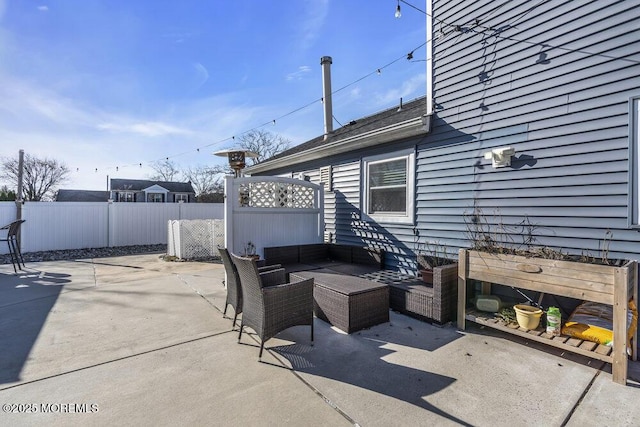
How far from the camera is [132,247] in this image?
10.2 meters

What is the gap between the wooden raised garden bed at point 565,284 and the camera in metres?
2.23

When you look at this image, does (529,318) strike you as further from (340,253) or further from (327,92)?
(327,92)

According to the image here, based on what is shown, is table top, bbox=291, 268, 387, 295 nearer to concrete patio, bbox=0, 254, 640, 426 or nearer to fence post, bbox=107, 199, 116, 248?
concrete patio, bbox=0, 254, 640, 426

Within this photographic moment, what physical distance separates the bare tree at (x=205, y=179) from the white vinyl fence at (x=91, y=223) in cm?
1505

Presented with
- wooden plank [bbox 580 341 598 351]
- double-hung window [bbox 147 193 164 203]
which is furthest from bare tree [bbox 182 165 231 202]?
wooden plank [bbox 580 341 598 351]

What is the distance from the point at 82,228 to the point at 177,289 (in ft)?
23.0

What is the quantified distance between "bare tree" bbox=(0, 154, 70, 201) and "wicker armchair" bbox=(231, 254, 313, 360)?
31.1m

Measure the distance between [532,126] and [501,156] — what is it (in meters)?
0.43

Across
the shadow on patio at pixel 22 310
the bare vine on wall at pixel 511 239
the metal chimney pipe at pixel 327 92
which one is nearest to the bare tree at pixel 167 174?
the shadow on patio at pixel 22 310

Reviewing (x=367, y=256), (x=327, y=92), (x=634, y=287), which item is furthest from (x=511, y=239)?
(x=327, y=92)

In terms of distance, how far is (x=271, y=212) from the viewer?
5.62 meters

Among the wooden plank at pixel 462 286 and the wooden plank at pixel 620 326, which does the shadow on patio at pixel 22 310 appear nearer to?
the wooden plank at pixel 462 286

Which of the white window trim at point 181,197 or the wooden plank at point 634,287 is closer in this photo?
the wooden plank at point 634,287

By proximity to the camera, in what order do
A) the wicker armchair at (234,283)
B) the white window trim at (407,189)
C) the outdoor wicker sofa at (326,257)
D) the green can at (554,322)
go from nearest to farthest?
the green can at (554,322)
the wicker armchair at (234,283)
the white window trim at (407,189)
the outdoor wicker sofa at (326,257)
